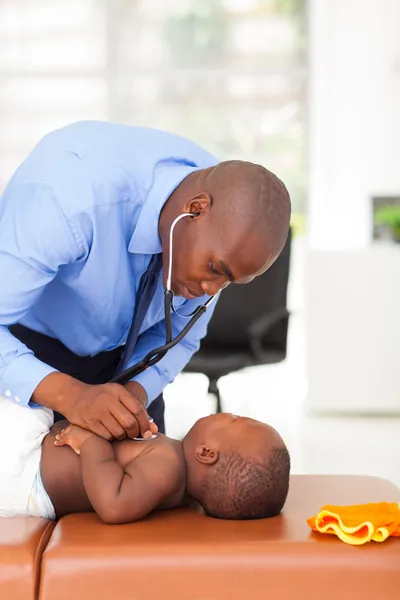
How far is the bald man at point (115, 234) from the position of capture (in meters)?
1.53

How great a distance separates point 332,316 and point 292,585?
3.14 metres

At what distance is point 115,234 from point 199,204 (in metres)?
0.23

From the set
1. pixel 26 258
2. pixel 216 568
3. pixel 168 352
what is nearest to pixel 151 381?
pixel 168 352

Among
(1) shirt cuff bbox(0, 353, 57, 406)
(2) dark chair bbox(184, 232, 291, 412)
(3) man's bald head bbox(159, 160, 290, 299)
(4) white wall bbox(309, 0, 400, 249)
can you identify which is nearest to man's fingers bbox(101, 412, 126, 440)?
(1) shirt cuff bbox(0, 353, 57, 406)

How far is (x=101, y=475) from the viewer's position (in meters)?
1.61

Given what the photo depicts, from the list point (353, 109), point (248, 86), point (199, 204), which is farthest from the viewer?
point (248, 86)

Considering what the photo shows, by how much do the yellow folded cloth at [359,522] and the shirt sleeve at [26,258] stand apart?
587 millimetres

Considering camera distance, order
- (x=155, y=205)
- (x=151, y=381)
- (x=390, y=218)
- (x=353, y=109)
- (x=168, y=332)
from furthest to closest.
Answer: (x=353, y=109)
(x=390, y=218)
(x=151, y=381)
(x=168, y=332)
(x=155, y=205)

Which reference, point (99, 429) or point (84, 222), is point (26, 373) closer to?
point (99, 429)

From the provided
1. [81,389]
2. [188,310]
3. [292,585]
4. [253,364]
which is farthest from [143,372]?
[253,364]

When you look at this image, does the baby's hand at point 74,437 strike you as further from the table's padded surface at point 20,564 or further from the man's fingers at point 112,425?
the table's padded surface at point 20,564

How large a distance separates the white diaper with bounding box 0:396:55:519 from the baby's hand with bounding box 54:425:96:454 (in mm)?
72

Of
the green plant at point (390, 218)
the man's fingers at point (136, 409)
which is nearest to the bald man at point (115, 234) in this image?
the man's fingers at point (136, 409)

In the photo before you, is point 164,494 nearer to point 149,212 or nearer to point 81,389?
point 81,389
